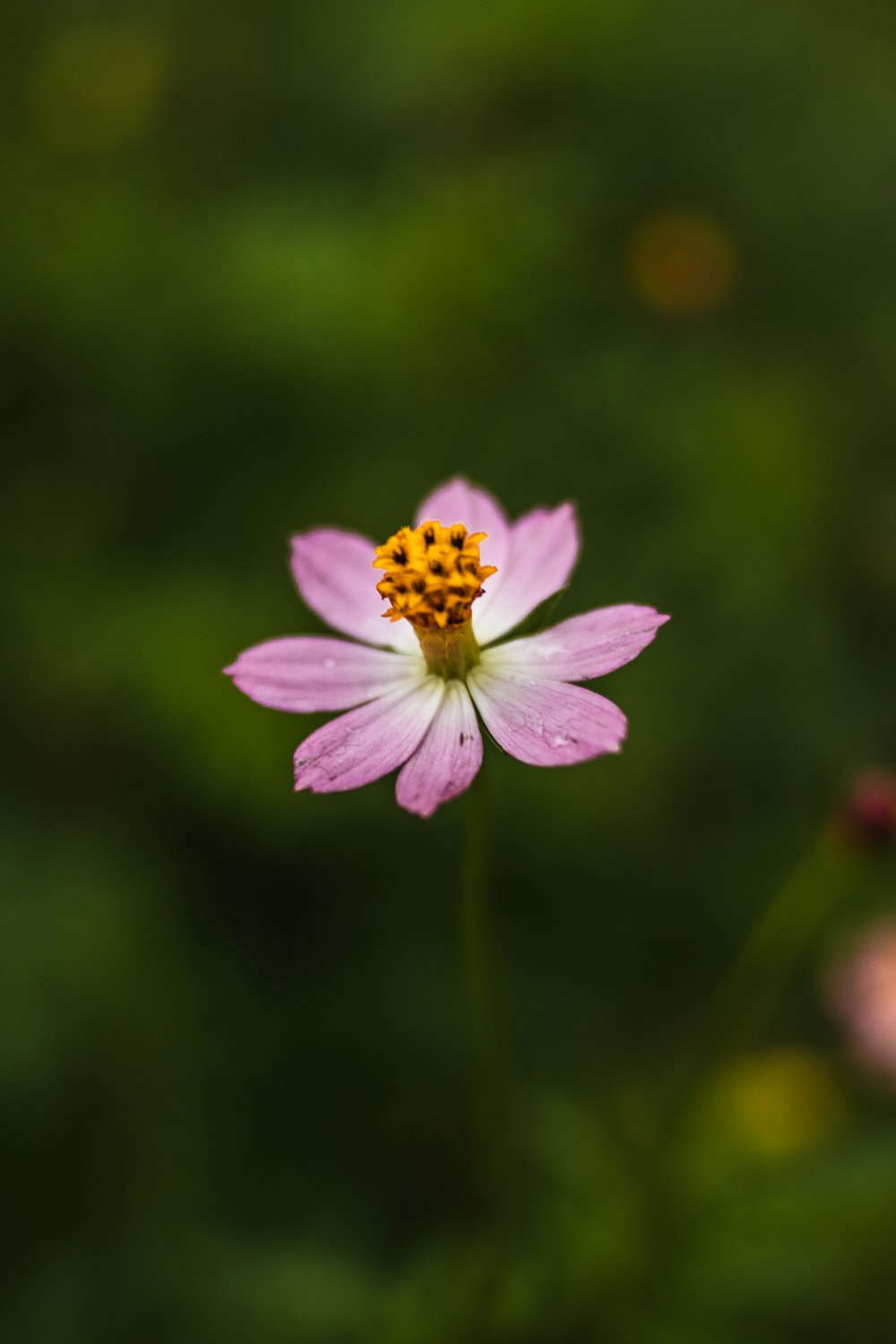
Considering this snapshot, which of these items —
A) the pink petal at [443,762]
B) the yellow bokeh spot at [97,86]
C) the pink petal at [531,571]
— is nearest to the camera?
the pink petal at [443,762]

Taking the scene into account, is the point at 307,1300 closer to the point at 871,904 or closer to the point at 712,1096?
the point at 712,1096

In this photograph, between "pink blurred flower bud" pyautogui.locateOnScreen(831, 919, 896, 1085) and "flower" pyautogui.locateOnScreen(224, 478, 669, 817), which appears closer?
"flower" pyautogui.locateOnScreen(224, 478, 669, 817)

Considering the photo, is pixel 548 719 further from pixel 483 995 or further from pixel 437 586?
pixel 483 995

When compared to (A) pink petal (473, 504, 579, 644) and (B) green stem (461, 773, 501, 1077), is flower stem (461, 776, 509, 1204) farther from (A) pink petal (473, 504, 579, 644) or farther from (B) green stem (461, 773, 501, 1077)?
(A) pink petal (473, 504, 579, 644)

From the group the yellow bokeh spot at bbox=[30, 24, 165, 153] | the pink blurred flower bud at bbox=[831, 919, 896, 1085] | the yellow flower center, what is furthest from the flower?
the yellow bokeh spot at bbox=[30, 24, 165, 153]

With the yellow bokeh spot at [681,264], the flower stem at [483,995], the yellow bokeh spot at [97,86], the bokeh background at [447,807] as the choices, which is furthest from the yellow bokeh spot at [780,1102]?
the yellow bokeh spot at [97,86]

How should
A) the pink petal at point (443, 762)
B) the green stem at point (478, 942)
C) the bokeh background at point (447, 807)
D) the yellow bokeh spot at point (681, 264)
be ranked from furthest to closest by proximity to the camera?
1. the yellow bokeh spot at point (681, 264)
2. the bokeh background at point (447, 807)
3. the green stem at point (478, 942)
4. the pink petal at point (443, 762)

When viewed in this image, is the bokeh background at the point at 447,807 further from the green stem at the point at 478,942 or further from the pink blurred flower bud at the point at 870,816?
the green stem at the point at 478,942
